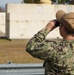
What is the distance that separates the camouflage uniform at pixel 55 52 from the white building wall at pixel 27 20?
2361 centimetres

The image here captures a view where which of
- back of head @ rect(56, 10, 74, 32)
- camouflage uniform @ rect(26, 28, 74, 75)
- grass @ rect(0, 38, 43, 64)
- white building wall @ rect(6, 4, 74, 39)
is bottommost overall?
white building wall @ rect(6, 4, 74, 39)

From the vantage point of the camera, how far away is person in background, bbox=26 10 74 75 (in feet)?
9.32

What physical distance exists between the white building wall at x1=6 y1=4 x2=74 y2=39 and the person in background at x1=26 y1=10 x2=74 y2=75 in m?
23.6

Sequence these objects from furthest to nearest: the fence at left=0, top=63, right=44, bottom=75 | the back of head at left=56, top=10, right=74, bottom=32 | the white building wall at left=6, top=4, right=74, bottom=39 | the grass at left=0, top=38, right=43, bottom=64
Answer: the white building wall at left=6, top=4, right=74, bottom=39 → the grass at left=0, top=38, right=43, bottom=64 → the fence at left=0, top=63, right=44, bottom=75 → the back of head at left=56, top=10, right=74, bottom=32

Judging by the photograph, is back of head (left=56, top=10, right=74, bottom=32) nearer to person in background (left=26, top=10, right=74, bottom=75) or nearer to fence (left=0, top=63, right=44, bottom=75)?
person in background (left=26, top=10, right=74, bottom=75)

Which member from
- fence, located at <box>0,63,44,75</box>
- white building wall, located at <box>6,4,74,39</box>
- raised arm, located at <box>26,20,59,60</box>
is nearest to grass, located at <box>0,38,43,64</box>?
fence, located at <box>0,63,44,75</box>

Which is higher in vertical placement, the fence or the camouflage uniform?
the camouflage uniform

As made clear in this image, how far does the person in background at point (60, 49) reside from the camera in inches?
112

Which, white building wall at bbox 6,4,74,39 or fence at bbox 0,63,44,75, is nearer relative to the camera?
fence at bbox 0,63,44,75

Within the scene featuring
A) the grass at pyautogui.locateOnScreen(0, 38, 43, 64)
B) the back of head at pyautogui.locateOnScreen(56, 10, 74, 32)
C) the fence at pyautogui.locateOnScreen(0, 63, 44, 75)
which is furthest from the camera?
the grass at pyautogui.locateOnScreen(0, 38, 43, 64)

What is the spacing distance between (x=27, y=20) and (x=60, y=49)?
2382 cm

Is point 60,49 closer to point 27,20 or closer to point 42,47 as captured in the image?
point 42,47

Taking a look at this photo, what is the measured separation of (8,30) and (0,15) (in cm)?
2408

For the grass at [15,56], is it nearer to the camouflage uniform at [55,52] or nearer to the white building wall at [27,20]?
the white building wall at [27,20]
